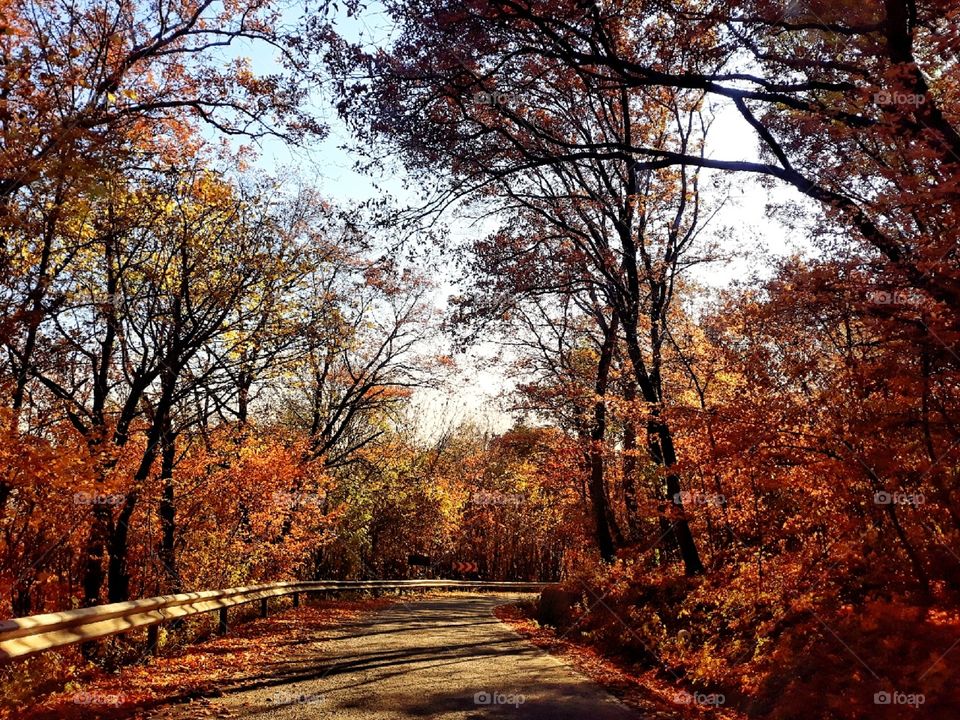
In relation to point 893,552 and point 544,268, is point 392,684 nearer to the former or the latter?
point 893,552

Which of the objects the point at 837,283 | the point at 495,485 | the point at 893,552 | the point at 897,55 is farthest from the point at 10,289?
the point at 495,485

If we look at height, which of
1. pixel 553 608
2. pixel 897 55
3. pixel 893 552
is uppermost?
pixel 897 55

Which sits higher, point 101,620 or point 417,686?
point 101,620

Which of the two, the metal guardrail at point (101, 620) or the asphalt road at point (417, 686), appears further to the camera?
the asphalt road at point (417, 686)

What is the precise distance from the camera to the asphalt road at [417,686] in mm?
6848

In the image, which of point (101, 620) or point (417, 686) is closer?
point (101, 620)

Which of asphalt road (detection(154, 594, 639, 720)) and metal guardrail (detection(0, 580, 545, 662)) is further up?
metal guardrail (detection(0, 580, 545, 662))

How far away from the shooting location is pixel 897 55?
792 centimetres

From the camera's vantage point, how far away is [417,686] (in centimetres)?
831

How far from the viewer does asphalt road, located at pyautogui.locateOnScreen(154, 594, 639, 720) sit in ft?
22.5

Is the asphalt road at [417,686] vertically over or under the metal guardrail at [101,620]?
under

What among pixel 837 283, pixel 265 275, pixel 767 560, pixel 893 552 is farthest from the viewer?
pixel 265 275

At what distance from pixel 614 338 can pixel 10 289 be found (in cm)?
1561

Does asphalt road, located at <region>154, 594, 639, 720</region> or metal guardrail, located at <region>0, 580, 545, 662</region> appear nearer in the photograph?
metal guardrail, located at <region>0, 580, 545, 662</region>
